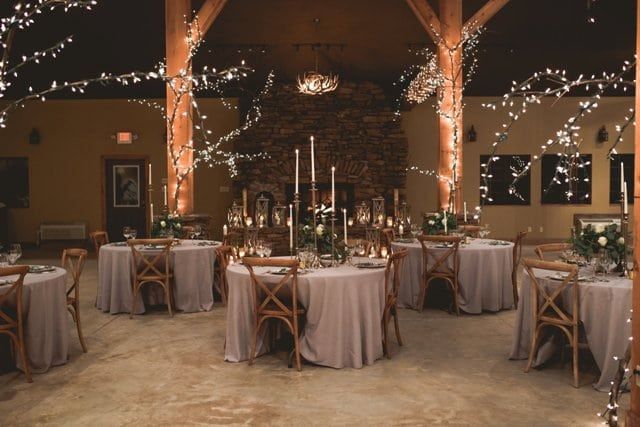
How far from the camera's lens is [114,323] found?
6180 mm

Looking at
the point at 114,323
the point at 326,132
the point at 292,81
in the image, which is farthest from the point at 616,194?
the point at 114,323

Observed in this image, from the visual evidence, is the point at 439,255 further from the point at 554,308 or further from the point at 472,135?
the point at 472,135

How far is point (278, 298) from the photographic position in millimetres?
4762

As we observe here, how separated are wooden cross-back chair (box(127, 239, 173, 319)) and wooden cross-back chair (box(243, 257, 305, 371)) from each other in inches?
77.0

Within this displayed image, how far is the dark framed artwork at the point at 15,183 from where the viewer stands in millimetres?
14062

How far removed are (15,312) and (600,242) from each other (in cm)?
409

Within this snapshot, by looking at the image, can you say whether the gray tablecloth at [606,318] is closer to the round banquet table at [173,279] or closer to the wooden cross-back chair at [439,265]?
the wooden cross-back chair at [439,265]

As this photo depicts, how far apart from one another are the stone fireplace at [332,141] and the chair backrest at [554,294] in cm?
854

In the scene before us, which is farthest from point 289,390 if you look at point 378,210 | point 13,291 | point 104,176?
point 104,176

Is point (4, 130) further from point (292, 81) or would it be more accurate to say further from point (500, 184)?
point (500, 184)

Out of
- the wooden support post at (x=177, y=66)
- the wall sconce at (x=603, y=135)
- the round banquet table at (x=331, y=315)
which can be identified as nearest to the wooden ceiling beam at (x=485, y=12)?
the wooden support post at (x=177, y=66)

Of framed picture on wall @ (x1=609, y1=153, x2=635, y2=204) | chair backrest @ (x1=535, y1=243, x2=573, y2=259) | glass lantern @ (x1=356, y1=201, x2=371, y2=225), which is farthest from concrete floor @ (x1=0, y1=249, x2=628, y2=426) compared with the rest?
framed picture on wall @ (x1=609, y1=153, x2=635, y2=204)

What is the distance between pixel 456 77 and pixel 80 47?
22.0 feet

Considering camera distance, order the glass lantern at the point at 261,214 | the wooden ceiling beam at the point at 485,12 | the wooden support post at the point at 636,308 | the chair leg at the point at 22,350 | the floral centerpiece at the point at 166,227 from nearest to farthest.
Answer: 1. the wooden support post at the point at 636,308
2. the chair leg at the point at 22,350
3. the floral centerpiece at the point at 166,227
4. the wooden ceiling beam at the point at 485,12
5. the glass lantern at the point at 261,214
